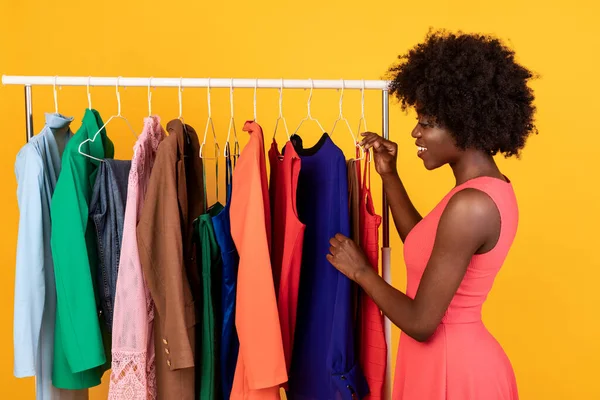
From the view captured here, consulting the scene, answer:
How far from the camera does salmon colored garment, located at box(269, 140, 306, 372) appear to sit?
2154mm

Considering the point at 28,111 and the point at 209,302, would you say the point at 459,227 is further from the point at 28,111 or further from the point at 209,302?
the point at 28,111

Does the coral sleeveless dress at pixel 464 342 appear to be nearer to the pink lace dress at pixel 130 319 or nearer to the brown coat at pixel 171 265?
the brown coat at pixel 171 265

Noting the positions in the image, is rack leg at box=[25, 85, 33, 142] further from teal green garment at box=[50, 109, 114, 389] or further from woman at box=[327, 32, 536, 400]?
woman at box=[327, 32, 536, 400]

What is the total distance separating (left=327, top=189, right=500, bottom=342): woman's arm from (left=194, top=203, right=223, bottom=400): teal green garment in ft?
1.97

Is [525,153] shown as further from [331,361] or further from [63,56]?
[63,56]

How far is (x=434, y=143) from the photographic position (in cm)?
207

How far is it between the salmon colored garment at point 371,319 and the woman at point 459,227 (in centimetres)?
14

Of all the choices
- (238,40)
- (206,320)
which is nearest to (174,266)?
(206,320)

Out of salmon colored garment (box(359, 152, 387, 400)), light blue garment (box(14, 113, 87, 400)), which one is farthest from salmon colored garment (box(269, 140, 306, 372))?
light blue garment (box(14, 113, 87, 400))

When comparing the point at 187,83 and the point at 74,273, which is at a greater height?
the point at 187,83

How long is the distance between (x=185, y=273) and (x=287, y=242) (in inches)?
13.3

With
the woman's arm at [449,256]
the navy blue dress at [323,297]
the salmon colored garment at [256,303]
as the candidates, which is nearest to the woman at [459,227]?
the woman's arm at [449,256]

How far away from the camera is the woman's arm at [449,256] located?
73.2 inches

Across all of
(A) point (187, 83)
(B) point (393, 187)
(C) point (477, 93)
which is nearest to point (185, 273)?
(A) point (187, 83)
